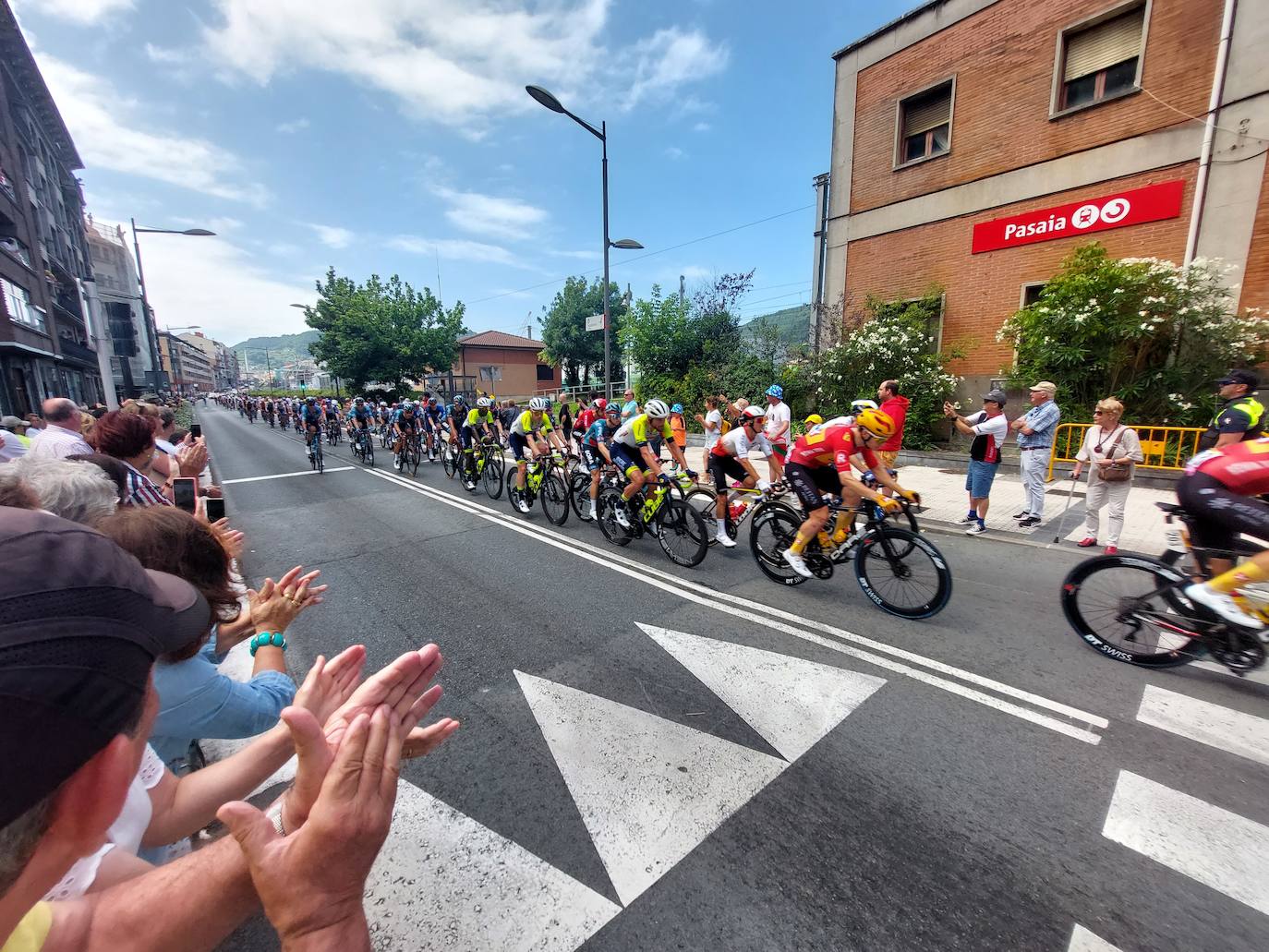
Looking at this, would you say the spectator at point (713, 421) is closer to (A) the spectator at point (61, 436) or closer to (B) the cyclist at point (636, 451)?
(B) the cyclist at point (636, 451)

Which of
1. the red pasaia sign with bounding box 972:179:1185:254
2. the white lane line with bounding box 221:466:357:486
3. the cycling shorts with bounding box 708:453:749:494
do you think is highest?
the red pasaia sign with bounding box 972:179:1185:254

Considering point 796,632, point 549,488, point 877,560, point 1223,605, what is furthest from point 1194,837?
point 549,488

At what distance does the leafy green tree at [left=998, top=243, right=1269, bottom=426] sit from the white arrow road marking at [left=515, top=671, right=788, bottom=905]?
11.2 meters

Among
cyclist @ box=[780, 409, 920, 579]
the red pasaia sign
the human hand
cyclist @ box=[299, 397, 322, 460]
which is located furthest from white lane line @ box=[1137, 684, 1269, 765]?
cyclist @ box=[299, 397, 322, 460]

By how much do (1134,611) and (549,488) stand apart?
653 centimetres

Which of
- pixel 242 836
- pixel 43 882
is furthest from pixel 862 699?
pixel 43 882

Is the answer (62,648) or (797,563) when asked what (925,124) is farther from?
(62,648)

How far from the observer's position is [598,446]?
7.49 m

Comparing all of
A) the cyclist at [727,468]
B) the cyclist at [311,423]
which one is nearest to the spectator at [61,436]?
the cyclist at [727,468]

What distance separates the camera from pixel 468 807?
2.57 metres

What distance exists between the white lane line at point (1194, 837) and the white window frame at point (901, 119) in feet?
47.9

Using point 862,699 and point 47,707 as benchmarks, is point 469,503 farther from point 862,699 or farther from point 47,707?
point 47,707

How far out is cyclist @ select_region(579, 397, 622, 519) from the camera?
24.3 ft

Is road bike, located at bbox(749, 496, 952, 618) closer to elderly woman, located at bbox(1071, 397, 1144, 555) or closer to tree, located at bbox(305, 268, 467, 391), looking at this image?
elderly woman, located at bbox(1071, 397, 1144, 555)
